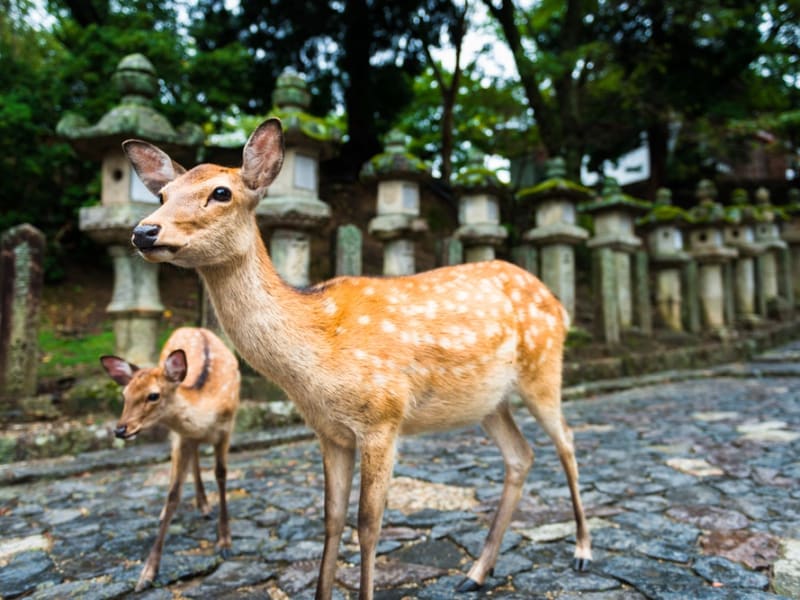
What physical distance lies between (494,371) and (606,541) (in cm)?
118

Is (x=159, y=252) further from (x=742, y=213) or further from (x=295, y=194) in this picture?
(x=742, y=213)

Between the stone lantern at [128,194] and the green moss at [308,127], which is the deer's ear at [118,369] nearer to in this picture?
the stone lantern at [128,194]

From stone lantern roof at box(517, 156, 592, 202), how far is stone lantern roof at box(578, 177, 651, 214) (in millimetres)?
947

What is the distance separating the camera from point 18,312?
540 centimetres

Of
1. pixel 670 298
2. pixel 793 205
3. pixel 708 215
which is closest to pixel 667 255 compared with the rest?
pixel 670 298

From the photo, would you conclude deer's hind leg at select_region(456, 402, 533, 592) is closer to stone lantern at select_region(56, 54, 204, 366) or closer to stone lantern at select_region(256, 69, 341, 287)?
stone lantern at select_region(256, 69, 341, 287)

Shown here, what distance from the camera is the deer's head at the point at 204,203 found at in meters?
2.19

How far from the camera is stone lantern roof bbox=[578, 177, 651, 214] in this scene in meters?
10.3

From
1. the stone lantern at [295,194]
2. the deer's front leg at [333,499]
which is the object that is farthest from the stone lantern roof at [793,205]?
the deer's front leg at [333,499]

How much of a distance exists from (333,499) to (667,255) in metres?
11.0

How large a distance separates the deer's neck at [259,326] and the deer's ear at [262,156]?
278 millimetres

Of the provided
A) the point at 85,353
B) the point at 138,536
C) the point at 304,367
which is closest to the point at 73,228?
the point at 85,353

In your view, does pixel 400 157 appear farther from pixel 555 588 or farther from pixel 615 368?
pixel 555 588

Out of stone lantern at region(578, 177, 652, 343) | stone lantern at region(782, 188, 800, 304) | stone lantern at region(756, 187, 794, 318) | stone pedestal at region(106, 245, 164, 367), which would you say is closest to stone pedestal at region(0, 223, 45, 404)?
stone pedestal at region(106, 245, 164, 367)
